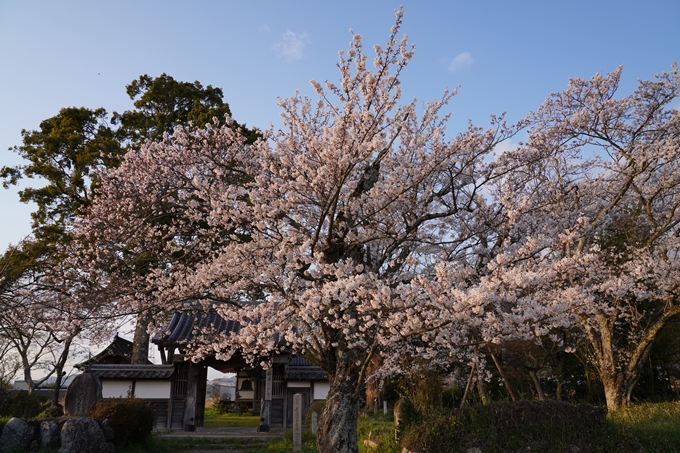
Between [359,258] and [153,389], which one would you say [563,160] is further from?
[153,389]

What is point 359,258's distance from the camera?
7.90m

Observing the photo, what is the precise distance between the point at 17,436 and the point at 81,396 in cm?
246

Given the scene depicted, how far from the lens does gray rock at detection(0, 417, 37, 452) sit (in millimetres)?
8336

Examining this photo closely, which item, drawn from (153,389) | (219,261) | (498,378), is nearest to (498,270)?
(219,261)

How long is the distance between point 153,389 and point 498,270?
14.1 m

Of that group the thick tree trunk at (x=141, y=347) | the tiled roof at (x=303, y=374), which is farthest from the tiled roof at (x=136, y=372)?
the tiled roof at (x=303, y=374)

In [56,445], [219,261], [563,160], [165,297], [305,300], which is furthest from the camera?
[563,160]

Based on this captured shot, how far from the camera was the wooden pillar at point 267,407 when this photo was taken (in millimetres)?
15250

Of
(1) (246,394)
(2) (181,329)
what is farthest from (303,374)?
(1) (246,394)

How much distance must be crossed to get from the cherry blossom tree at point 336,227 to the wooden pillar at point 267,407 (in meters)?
7.65

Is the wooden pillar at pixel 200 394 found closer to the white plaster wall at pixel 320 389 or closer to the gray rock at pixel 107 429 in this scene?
the white plaster wall at pixel 320 389

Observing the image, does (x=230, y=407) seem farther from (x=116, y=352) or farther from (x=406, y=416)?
(x=406, y=416)

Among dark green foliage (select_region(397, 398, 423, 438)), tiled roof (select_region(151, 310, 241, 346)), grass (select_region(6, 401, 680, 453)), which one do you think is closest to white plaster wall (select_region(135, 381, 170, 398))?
tiled roof (select_region(151, 310, 241, 346))

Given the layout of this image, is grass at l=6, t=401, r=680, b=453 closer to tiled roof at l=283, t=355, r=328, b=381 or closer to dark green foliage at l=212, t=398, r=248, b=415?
tiled roof at l=283, t=355, r=328, b=381
